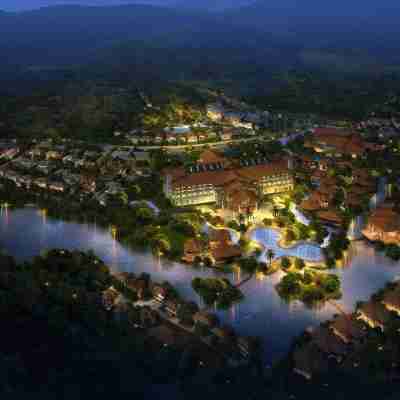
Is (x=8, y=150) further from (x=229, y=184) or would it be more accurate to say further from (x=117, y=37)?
(x=117, y=37)

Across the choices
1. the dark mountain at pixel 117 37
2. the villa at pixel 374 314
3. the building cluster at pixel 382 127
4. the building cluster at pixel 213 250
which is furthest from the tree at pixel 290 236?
the dark mountain at pixel 117 37

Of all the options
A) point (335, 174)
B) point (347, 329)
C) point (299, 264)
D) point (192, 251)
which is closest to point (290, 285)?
point (299, 264)

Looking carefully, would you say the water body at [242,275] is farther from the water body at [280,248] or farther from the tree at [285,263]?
the water body at [280,248]

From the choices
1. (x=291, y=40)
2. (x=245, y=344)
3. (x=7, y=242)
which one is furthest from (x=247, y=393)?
(x=291, y=40)

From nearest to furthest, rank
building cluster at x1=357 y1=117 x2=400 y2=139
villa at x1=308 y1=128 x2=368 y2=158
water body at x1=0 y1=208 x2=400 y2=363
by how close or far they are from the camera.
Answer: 1. water body at x1=0 y1=208 x2=400 y2=363
2. villa at x1=308 y1=128 x2=368 y2=158
3. building cluster at x1=357 y1=117 x2=400 y2=139

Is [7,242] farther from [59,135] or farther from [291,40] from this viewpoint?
[291,40]

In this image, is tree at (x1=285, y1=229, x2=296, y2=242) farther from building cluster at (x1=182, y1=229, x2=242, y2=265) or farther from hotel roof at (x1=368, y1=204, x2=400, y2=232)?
hotel roof at (x1=368, y1=204, x2=400, y2=232)

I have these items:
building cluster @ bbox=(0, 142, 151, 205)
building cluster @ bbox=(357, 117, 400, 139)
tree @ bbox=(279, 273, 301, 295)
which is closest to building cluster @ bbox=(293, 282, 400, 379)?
tree @ bbox=(279, 273, 301, 295)
